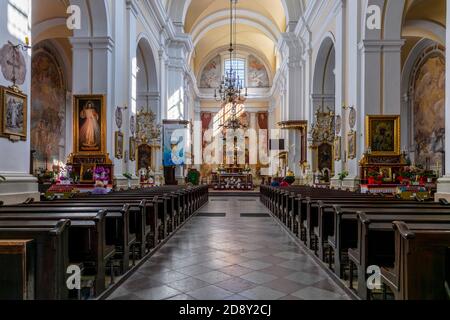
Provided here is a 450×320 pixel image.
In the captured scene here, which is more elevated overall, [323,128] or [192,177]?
[323,128]

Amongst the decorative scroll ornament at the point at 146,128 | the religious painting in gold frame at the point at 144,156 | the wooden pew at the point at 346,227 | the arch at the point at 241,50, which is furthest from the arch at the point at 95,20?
the arch at the point at 241,50

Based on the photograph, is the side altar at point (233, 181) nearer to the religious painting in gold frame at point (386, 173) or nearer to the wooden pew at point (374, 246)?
the religious painting in gold frame at point (386, 173)

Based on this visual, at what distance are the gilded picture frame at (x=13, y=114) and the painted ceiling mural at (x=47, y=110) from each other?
8876mm

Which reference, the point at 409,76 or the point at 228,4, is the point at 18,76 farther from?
the point at 228,4

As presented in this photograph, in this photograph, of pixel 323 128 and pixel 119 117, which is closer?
pixel 119 117

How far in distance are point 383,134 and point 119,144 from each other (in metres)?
6.81

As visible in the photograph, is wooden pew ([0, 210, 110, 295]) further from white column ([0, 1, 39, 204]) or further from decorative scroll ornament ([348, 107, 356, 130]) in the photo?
decorative scroll ornament ([348, 107, 356, 130])

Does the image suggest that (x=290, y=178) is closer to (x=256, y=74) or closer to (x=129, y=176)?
(x=129, y=176)

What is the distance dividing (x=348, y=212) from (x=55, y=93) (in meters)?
14.4

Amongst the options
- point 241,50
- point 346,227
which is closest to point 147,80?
point 346,227

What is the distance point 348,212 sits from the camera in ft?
13.5

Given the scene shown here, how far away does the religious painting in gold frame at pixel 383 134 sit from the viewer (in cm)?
911

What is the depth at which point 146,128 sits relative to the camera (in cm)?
1444

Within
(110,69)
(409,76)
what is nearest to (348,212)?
(110,69)
